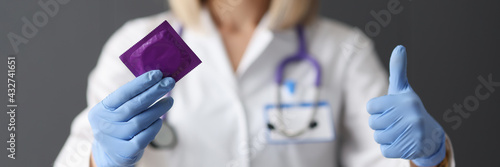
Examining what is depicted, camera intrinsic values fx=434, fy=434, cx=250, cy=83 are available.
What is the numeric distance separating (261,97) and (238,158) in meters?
0.17

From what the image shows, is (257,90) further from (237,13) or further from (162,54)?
(162,54)

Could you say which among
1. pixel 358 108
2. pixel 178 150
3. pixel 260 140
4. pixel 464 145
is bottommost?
pixel 464 145

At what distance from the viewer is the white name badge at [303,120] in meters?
1.11

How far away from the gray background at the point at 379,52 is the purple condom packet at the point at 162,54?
0.59 meters

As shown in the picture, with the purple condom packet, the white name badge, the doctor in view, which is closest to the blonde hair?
the doctor

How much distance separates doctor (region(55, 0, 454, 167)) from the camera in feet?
3.56

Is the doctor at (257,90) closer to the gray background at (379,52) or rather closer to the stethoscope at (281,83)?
the stethoscope at (281,83)

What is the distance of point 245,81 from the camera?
1.13 m

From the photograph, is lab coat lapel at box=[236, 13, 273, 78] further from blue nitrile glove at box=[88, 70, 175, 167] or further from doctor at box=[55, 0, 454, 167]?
blue nitrile glove at box=[88, 70, 175, 167]

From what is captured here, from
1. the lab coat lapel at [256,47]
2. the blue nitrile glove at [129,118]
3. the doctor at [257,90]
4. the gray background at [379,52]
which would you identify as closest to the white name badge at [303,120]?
the doctor at [257,90]

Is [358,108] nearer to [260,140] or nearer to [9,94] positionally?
[260,140]

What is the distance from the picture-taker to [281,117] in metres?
1.12

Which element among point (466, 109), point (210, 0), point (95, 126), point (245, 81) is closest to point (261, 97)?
point (245, 81)

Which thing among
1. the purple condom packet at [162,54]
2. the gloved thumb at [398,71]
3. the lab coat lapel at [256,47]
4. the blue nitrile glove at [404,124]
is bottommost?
the blue nitrile glove at [404,124]
